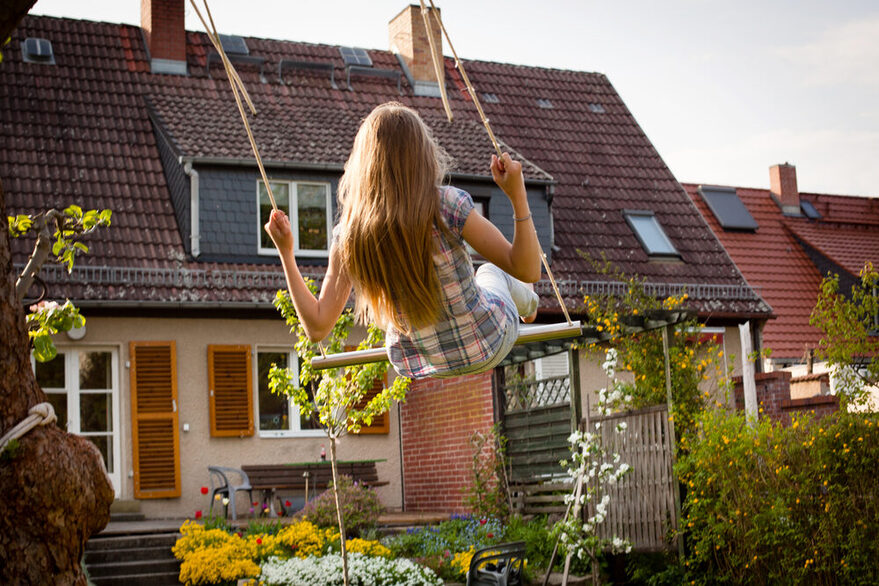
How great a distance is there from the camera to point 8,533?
11.9ft

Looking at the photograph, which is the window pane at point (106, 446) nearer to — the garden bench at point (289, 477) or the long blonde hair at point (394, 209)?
the garden bench at point (289, 477)


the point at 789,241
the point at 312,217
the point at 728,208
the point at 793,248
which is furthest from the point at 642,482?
the point at 789,241

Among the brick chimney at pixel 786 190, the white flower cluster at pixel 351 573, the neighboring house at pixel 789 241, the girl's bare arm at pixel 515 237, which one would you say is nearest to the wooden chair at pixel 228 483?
the white flower cluster at pixel 351 573

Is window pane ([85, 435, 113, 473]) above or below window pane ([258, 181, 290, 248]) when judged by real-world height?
below

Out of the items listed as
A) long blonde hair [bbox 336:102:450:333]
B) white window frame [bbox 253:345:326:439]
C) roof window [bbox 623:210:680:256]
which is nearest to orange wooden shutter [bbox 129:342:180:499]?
white window frame [bbox 253:345:326:439]

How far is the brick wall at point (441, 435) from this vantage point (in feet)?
44.9

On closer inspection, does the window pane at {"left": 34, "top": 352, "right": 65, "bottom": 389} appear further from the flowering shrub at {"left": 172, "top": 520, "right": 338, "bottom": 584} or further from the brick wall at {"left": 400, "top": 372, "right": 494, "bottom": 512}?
the brick wall at {"left": 400, "top": 372, "right": 494, "bottom": 512}

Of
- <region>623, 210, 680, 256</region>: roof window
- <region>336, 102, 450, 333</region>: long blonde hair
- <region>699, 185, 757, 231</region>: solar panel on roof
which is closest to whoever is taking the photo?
<region>336, 102, 450, 333</region>: long blonde hair

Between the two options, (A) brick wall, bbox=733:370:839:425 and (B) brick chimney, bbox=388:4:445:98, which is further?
(B) brick chimney, bbox=388:4:445:98

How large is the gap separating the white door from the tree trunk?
10254 millimetres

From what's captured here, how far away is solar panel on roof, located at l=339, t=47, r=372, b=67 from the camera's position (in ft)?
63.0

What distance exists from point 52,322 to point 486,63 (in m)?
15.9

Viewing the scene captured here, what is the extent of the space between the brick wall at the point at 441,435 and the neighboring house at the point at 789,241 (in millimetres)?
6467

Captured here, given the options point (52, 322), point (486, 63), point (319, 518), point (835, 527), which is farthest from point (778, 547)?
point (486, 63)
